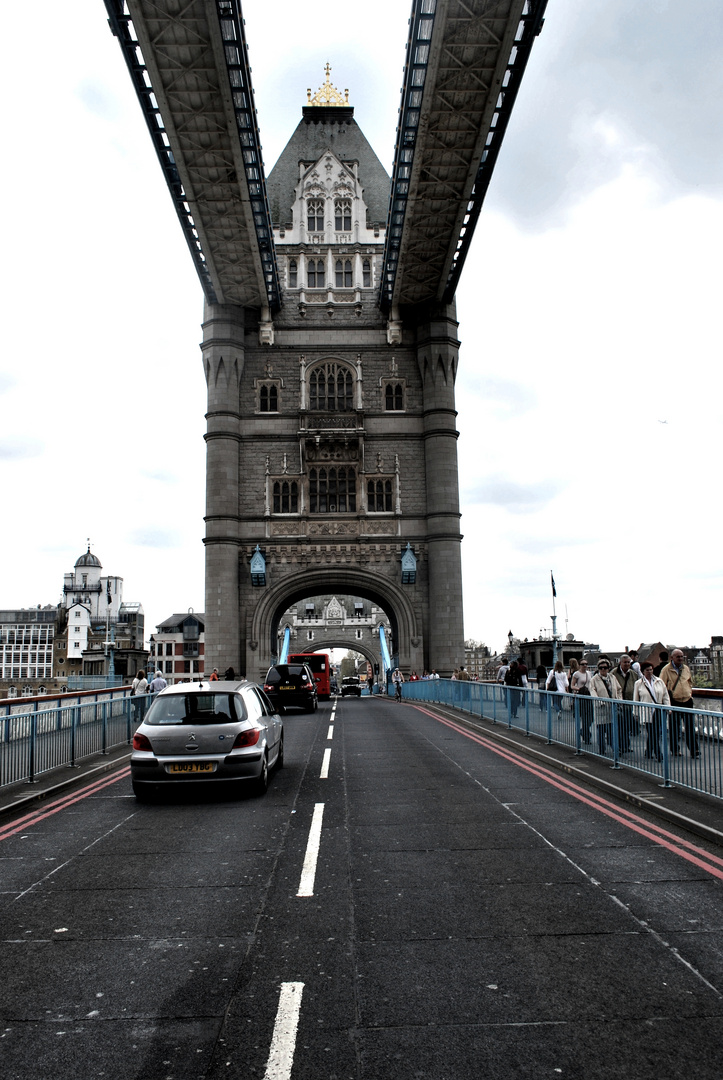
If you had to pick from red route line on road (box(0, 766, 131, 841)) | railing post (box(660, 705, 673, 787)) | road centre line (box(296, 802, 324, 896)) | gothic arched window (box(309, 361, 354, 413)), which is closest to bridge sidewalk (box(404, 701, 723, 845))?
railing post (box(660, 705, 673, 787))

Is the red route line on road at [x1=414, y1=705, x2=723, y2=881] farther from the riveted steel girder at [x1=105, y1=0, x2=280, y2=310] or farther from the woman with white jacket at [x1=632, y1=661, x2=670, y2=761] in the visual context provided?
the riveted steel girder at [x1=105, y1=0, x2=280, y2=310]

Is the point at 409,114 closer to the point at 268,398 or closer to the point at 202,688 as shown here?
the point at 268,398

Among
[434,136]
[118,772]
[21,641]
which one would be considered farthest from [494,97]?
[21,641]

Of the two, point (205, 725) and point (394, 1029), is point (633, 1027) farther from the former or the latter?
point (205, 725)

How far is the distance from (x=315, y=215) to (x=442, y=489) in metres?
18.9

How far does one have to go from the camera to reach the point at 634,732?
38.2ft

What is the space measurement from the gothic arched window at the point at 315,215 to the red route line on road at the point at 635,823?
40.2 meters

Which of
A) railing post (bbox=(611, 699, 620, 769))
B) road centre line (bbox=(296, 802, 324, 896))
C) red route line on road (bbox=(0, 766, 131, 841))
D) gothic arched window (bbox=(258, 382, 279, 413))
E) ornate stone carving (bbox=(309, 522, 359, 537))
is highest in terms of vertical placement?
gothic arched window (bbox=(258, 382, 279, 413))

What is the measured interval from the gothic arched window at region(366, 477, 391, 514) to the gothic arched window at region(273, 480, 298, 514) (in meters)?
3.86

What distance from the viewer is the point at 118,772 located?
44.8 ft

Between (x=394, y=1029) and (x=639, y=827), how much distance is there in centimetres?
533

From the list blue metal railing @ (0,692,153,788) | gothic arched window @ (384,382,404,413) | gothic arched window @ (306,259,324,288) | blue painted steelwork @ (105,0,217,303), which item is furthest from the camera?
gothic arched window @ (306,259,324,288)

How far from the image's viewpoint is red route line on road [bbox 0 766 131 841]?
29.8 feet

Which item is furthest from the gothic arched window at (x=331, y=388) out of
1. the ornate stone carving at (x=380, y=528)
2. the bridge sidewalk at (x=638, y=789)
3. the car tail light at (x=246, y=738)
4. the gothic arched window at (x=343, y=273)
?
the car tail light at (x=246, y=738)
